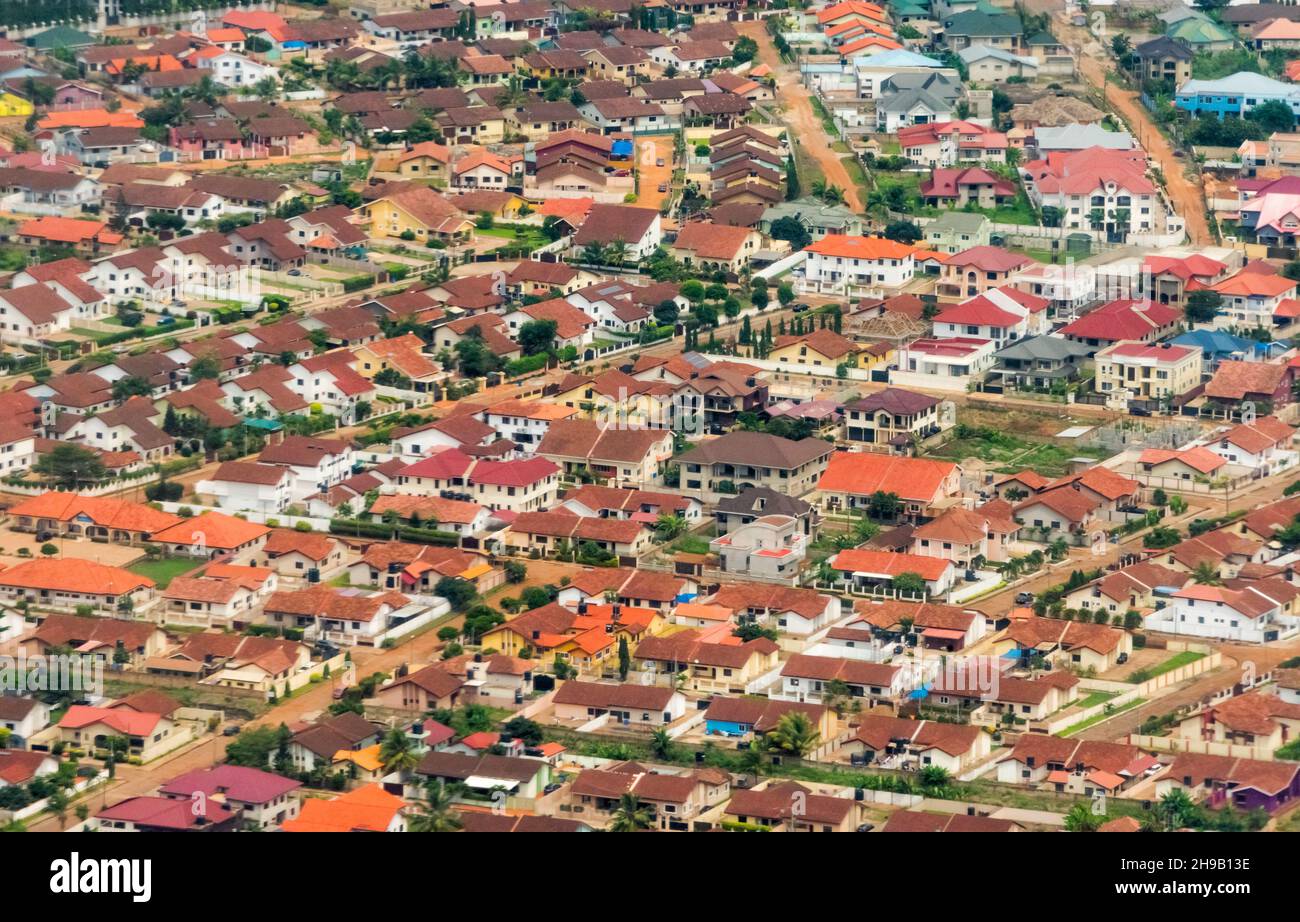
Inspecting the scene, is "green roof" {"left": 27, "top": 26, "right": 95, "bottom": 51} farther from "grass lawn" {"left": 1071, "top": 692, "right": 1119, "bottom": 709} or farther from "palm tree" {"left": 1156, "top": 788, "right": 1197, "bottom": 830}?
"palm tree" {"left": 1156, "top": 788, "right": 1197, "bottom": 830}

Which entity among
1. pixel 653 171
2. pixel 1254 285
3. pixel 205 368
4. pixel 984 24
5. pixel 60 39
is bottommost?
pixel 205 368

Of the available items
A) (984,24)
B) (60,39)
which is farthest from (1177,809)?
(60,39)

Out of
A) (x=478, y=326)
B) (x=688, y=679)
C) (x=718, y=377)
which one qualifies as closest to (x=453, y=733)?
(x=688, y=679)

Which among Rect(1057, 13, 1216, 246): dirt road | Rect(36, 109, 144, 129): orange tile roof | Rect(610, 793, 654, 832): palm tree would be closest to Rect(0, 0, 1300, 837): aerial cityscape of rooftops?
Rect(610, 793, 654, 832): palm tree

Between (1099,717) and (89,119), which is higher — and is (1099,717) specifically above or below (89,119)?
below

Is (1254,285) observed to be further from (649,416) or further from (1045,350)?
(649,416)

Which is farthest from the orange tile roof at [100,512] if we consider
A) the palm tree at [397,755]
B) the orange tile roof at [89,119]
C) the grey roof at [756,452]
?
the orange tile roof at [89,119]

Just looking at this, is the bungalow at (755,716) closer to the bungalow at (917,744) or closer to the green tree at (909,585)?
the bungalow at (917,744)
